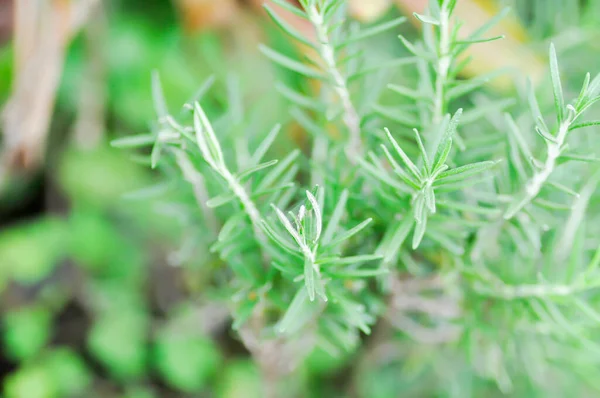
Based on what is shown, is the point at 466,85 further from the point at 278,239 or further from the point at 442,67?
the point at 278,239

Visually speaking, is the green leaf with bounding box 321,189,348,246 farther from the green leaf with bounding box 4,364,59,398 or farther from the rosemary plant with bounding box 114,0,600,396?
the green leaf with bounding box 4,364,59,398

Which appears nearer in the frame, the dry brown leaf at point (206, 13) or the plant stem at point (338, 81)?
the plant stem at point (338, 81)

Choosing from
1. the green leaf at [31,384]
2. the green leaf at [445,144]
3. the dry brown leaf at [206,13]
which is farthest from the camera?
the dry brown leaf at [206,13]

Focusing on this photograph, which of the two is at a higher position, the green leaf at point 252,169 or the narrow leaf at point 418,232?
the green leaf at point 252,169

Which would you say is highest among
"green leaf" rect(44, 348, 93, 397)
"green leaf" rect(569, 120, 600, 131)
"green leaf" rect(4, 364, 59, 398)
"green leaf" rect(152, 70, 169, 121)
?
"green leaf" rect(569, 120, 600, 131)

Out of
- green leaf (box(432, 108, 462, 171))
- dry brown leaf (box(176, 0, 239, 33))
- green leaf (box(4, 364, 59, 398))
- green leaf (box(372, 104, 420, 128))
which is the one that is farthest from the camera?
dry brown leaf (box(176, 0, 239, 33))

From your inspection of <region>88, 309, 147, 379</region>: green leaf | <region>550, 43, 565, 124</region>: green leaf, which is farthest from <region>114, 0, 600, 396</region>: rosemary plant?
<region>88, 309, 147, 379</region>: green leaf

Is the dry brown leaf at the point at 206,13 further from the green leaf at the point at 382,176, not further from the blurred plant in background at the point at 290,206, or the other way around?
the green leaf at the point at 382,176

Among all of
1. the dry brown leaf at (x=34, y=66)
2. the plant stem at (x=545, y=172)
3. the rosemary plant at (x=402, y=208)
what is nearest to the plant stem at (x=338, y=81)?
the rosemary plant at (x=402, y=208)
